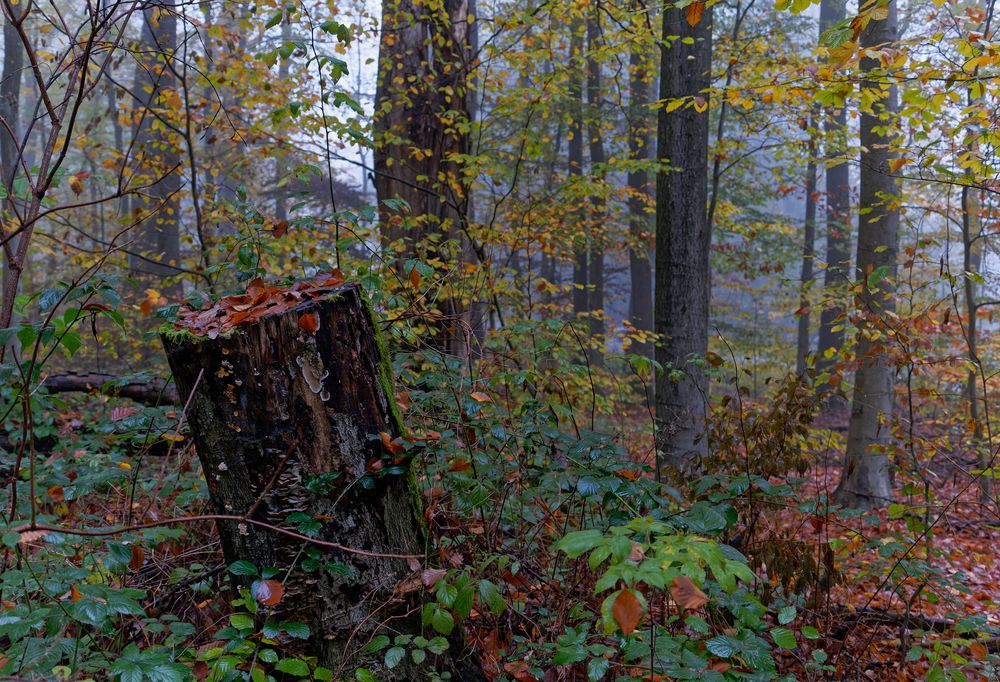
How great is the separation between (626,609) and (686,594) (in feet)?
0.51

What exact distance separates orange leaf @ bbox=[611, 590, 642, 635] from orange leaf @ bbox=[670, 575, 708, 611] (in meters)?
0.10

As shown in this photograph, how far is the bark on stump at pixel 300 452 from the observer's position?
2215mm

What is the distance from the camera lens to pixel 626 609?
1.56 m

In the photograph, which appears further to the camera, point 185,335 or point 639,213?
point 639,213

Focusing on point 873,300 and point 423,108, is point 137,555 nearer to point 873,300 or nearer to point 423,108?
point 423,108

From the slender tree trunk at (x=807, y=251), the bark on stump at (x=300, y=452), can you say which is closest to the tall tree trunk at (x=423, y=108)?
the bark on stump at (x=300, y=452)

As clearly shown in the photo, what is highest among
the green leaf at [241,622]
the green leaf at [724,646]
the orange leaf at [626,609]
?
the orange leaf at [626,609]

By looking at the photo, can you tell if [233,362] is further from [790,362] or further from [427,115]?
[790,362]

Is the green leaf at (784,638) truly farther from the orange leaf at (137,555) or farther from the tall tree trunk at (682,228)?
the tall tree trunk at (682,228)

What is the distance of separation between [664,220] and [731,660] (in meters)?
4.10

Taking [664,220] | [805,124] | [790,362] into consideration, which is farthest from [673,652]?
[790,362]

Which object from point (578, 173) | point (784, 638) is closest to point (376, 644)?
point (784, 638)

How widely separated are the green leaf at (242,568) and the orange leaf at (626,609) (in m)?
1.29

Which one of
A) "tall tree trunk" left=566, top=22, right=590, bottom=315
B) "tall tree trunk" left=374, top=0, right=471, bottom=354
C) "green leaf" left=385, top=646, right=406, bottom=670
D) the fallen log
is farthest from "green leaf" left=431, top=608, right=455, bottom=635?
"tall tree trunk" left=566, top=22, right=590, bottom=315
